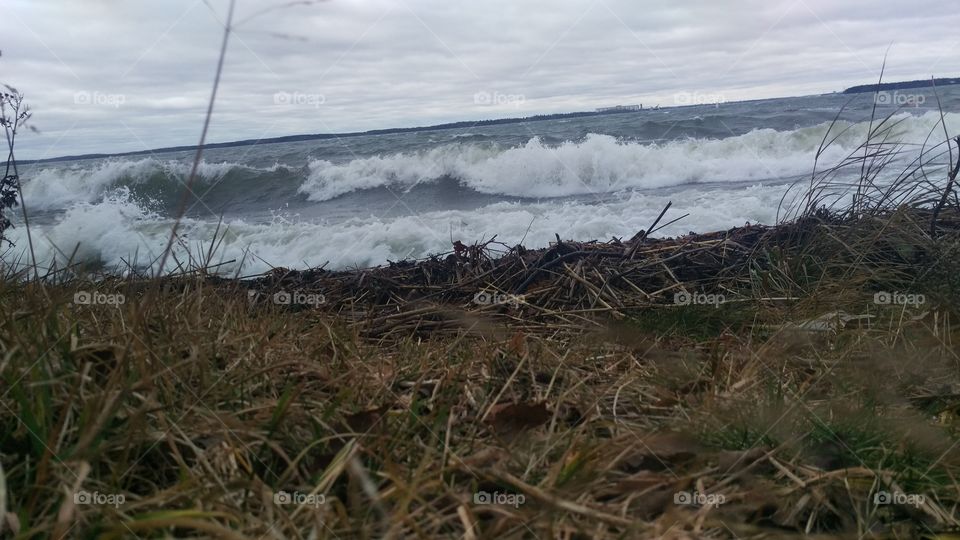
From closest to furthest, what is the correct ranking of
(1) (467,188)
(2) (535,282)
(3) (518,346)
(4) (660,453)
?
(4) (660,453), (3) (518,346), (2) (535,282), (1) (467,188)

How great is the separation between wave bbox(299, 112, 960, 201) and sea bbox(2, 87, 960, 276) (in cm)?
4

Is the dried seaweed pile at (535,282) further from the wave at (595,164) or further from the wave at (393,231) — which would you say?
the wave at (595,164)

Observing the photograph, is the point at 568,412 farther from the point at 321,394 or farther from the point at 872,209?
the point at 872,209

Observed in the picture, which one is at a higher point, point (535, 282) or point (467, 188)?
point (467, 188)

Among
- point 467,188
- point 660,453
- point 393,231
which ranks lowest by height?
point 660,453

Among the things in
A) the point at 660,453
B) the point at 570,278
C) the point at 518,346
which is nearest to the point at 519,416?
the point at 660,453

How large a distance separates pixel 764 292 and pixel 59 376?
8.64 ft

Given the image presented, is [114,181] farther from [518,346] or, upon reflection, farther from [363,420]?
[363,420]

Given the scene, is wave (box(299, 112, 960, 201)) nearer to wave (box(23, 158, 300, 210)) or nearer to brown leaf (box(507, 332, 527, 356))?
wave (box(23, 158, 300, 210))

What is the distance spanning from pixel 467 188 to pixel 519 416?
14.4 m

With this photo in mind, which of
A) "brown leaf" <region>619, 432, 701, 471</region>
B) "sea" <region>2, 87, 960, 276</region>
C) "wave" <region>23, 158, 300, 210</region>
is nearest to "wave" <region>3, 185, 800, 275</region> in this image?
"sea" <region>2, 87, 960, 276</region>

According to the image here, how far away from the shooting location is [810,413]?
1.50m

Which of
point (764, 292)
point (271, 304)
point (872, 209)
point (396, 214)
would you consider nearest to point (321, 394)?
point (271, 304)

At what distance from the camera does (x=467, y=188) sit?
15.7 metres
